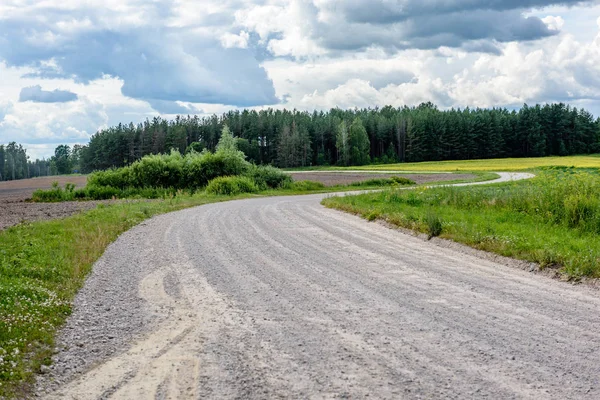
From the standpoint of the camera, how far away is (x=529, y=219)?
15586mm

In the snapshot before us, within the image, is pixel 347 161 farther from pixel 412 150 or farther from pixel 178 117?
pixel 178 117

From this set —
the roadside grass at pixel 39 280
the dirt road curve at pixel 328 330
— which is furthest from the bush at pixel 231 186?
the dirt road curve at pixel 328 330

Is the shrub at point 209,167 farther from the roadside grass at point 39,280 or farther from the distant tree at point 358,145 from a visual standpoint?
the distant tree at point 358,145

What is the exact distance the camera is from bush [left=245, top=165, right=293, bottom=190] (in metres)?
45.5

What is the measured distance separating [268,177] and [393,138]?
9222 cm

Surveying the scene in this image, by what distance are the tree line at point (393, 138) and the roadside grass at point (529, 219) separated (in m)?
89.2

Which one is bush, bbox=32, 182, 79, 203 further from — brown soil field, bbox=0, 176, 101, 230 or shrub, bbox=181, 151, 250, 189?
shrub, bbox=181, 151, 250, 189

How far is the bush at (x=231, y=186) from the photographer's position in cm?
3922

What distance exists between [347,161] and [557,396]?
114m

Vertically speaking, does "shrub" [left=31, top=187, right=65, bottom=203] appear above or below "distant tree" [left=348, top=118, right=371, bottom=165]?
below

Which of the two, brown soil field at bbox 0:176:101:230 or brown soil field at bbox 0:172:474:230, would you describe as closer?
brown soil field at bbox 0:176:101:230

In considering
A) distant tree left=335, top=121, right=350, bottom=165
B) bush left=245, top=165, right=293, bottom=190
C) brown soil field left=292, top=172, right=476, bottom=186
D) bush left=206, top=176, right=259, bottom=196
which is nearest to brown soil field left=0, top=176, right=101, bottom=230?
bush left=206, top=176, right=259, bottom=196

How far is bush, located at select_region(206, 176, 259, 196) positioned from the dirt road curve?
26378 mm

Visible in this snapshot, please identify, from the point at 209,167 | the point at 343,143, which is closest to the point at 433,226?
the point at 209,167
